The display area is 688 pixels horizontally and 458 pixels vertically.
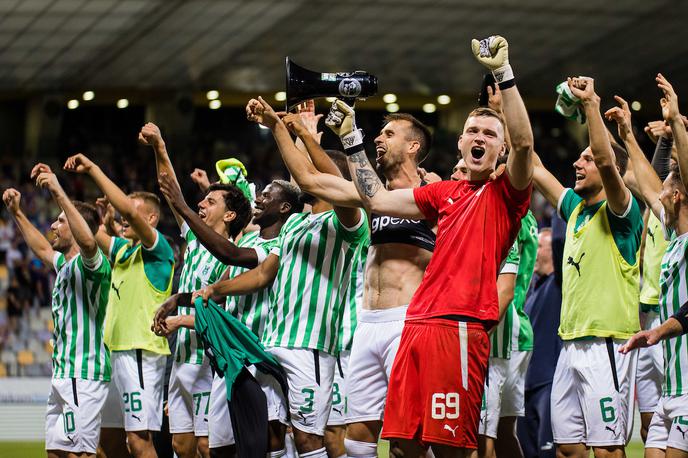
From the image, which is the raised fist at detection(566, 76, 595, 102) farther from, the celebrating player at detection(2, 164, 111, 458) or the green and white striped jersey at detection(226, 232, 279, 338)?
the celebrating player at detection(2, 164, 111, 458)

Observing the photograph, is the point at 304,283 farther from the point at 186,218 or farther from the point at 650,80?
the point at 650,80

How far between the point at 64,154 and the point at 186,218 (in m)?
24.1

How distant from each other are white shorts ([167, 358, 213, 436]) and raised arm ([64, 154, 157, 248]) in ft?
3.34

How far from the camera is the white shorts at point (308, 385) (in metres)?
6.80

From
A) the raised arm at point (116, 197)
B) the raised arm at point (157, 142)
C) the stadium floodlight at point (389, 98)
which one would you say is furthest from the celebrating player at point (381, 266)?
the stadium floodlight at point (389, 98)

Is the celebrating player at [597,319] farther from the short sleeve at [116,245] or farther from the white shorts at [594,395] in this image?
the short sleeve at [116,245]

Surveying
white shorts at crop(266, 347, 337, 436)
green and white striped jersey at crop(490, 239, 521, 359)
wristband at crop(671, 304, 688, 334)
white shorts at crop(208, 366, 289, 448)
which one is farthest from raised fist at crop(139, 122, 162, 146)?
wristband at crop(671, 304, 688, 334)

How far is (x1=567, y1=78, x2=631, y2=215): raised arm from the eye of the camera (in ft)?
19.4

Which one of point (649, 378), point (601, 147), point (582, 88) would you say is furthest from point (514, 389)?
point (582, 88)

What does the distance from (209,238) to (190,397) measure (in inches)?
72.9

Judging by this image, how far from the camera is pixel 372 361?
6.27m

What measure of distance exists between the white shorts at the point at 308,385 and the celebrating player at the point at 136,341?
198cm

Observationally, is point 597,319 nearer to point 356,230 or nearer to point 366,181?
point 356,230

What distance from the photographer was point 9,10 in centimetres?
2292
